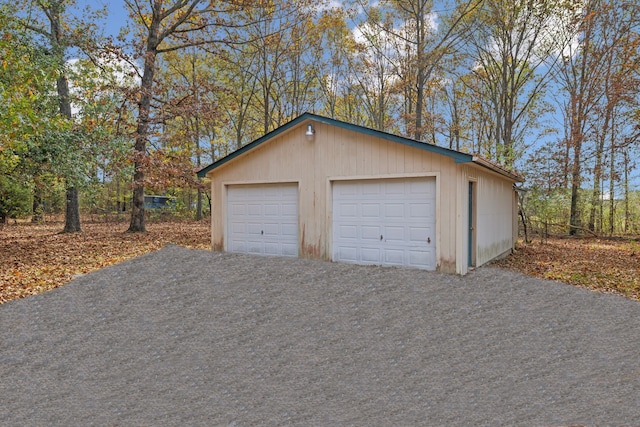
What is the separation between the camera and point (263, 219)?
10367 mm

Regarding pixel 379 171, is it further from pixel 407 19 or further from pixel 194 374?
pixel 407 19

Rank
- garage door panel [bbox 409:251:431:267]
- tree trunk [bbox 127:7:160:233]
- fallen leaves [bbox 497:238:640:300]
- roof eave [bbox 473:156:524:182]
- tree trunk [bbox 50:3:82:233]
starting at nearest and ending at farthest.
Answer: roof eave [bbox 473:156:524:182]
garage door panel [bbox 409:251:431:267]
fallen leaves [bbox 497:238:640:300]
tree trunk [bbox 50:3:82:233]
tree trunk [bbox 127:7:160:233]

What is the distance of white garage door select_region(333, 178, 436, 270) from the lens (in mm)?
8320

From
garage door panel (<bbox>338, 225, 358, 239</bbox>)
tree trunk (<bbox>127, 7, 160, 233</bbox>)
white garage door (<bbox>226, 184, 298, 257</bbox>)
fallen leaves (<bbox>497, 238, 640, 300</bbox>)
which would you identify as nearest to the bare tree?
tree trunk (<bbox>127, 7, 160, 233</bbox>)

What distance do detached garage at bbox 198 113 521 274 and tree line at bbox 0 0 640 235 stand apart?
15.2 feet

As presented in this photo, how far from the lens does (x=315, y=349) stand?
4555mm

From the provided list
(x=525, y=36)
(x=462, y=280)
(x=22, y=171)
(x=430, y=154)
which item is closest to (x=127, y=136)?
(x=22, y=171)

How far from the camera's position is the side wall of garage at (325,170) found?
8070 mm

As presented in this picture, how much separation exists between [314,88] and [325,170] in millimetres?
16872

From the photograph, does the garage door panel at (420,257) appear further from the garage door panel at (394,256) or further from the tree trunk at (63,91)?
the tree trunk at (63,91)

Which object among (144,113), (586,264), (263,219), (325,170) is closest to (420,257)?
(325,170)

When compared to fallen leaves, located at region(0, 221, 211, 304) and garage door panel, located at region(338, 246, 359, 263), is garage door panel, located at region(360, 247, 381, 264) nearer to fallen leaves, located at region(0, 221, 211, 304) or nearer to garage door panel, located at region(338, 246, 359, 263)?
garage door panel, located at region(338, 246, 359, 263)

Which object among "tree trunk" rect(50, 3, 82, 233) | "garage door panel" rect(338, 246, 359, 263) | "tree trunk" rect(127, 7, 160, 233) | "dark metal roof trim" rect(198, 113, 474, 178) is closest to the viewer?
"dark metal roof trim" rect(198, 113, 474, 178)

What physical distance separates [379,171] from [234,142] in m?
20.9
